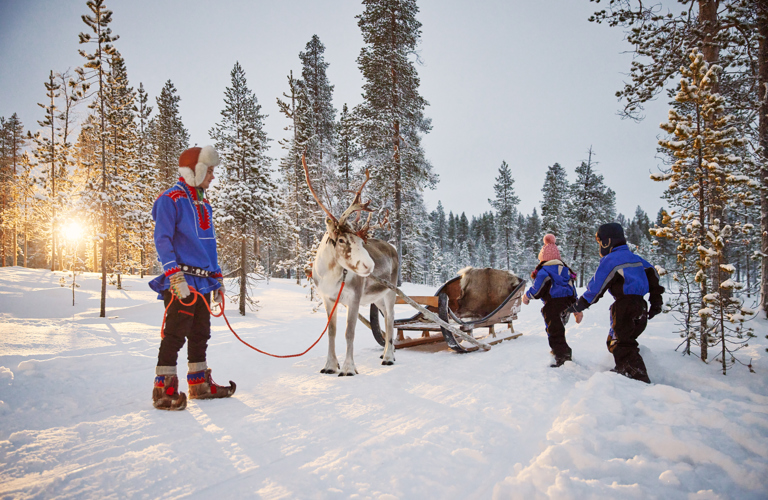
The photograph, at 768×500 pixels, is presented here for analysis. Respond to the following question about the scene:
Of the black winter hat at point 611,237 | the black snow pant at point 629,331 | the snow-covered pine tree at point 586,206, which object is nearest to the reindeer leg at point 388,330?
the black snow pant at point 629,331

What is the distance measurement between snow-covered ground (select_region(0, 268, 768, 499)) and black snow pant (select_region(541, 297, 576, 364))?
1.18 ft

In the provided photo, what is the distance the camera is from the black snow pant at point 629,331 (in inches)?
156

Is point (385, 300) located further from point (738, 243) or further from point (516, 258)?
point (516, 258)

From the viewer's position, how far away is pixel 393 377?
4.30 metres

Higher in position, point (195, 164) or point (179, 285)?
point (195, 164)

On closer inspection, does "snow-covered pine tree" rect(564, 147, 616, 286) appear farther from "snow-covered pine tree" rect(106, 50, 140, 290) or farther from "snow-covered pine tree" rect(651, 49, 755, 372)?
"snow-covered pine tree" rect(106, 50, 140, 290)

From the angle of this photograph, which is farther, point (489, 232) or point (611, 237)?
point (489, 232)

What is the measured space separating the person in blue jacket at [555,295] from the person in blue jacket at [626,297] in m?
0.73

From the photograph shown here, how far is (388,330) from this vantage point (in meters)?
5.38

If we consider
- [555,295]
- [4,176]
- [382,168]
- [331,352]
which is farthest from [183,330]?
[4,176]

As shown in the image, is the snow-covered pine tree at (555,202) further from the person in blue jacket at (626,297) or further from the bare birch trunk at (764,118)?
the person in blue jacket at (626,297)

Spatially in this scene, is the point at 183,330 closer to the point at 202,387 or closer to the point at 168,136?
the point at 202,387

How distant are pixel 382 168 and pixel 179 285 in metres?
15.5

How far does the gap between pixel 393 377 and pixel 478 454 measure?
211 centimetres
